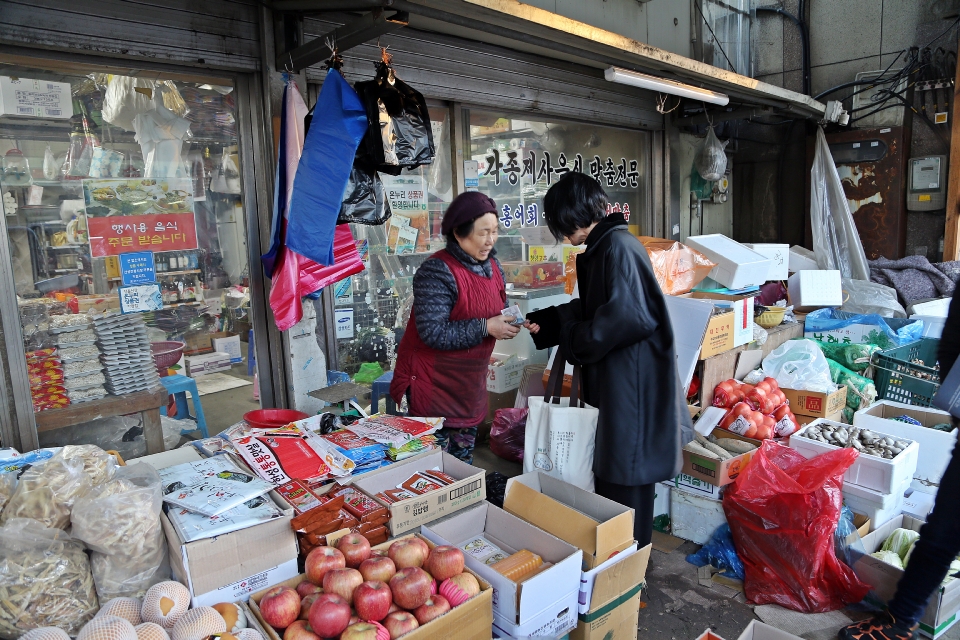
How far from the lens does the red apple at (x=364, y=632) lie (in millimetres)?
1715

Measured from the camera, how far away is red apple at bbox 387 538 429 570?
207 cm

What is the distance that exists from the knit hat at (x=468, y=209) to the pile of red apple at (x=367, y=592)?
5.36 feet

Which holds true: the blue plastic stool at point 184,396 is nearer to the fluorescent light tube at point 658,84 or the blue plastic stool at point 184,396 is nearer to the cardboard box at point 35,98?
the cardboard box at point 35,98

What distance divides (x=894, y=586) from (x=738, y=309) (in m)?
2.22

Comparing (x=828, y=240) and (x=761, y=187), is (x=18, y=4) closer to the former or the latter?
(x=828, y=240)

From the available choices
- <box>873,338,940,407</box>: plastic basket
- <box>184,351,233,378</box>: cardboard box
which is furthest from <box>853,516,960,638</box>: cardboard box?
<box>184,351,233,378</box>: cardboard box

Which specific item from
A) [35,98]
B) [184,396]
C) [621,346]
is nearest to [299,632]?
[621,346]

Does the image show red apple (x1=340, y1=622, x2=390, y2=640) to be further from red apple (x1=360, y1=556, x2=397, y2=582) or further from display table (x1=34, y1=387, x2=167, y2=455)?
display table (x1=34, y1=387, x2=167, y2=455)

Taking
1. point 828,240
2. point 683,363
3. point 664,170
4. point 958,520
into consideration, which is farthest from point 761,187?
point 958,520

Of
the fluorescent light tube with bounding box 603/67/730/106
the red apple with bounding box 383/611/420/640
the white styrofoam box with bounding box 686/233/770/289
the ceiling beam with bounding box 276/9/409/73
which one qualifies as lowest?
the red apple with bounding box 383/611/420/640

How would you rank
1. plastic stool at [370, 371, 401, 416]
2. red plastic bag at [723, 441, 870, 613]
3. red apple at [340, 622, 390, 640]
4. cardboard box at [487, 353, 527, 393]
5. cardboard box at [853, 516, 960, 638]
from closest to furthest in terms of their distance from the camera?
red apple at [340, 622, 390, 640], cardboard box at [853, 516, 960, 638], red plastic bag at [723, 441, 870, 613], plastic stool at [370, 371, 401, 416], cardboard box at [487, 353, 527, 393]

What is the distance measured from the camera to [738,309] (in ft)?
15.6

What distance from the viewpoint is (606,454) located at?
2895mm

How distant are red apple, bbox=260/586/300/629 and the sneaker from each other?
2.43m
